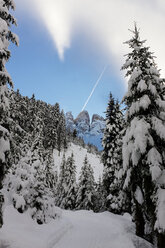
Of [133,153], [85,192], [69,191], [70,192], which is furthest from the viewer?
[70,192]

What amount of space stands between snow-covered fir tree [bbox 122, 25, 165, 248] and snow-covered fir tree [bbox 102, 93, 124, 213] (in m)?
9.01

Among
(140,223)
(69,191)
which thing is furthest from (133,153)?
(69,191)

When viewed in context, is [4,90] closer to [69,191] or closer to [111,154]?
[111,154]

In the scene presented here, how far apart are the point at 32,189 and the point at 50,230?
3.05m

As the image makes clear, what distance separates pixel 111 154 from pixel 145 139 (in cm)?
1424

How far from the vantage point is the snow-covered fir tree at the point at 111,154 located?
2252 cm

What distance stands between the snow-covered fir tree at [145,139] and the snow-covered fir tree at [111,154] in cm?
901

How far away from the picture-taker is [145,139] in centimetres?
1060

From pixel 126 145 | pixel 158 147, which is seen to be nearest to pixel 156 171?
pixel 158 147

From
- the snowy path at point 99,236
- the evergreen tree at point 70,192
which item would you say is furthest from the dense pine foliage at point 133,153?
the evergreen tree at point 70,192

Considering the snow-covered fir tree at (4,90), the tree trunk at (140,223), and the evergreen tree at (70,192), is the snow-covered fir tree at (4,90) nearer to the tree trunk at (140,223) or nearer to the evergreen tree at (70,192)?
the tree trunk at (140,223)

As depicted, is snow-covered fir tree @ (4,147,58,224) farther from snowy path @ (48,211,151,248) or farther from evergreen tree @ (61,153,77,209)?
evergreen tree @ (61,153,77,209)

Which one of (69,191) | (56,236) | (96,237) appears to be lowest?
(96,237)

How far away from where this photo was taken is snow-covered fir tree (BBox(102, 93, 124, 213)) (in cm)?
2252
